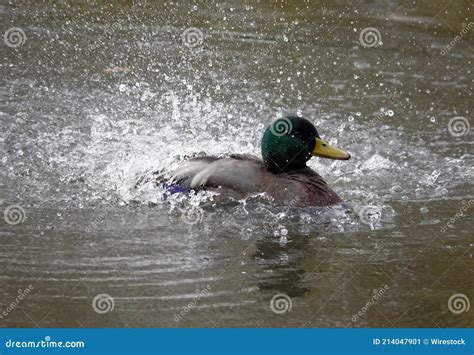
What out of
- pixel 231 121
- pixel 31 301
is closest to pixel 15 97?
pixel 231 121

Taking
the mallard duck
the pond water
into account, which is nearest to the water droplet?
the pond water

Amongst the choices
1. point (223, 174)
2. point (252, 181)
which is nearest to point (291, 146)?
point (252, 181)

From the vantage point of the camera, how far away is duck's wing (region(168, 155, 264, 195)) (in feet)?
23.6

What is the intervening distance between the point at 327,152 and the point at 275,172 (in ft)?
1.44

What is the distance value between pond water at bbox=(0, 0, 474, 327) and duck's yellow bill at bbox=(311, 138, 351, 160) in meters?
0.39

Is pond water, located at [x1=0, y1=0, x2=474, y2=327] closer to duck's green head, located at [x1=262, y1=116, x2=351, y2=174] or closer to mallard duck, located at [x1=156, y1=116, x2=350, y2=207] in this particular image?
mallard duck, located at [x1=156, y1=116, x2=350, y2=207]

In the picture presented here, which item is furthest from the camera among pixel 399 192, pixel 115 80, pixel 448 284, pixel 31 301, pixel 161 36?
pixel 161 36

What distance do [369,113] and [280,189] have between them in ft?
9.26

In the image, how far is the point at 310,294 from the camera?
5.80m

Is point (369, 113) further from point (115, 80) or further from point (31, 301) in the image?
point (31, 301)

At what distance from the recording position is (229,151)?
28.5 ft

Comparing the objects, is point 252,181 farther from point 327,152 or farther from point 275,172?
point 327,152

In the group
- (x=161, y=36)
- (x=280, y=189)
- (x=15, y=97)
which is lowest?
(x=280, y=189)

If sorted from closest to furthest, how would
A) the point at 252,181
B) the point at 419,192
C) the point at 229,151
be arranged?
1. the point at 252,181
2. the point at 419,192
3. the point at 229,151
